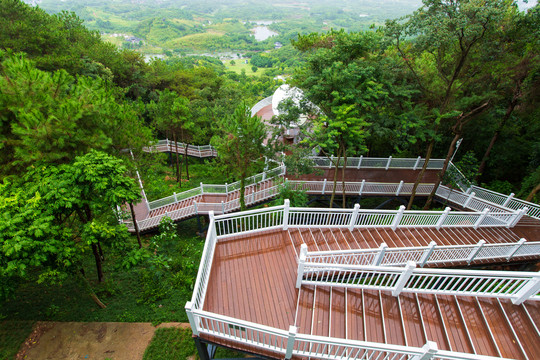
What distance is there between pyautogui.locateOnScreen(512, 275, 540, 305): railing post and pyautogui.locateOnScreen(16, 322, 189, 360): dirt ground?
9.09 m

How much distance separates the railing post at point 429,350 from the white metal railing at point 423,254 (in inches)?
89.9

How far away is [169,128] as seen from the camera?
603 inches

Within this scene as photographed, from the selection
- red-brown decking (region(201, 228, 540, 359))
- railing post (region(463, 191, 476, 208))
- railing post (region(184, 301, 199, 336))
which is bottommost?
railing post (region(463, 191, 476, 208))

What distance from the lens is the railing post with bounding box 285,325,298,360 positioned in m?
4.13

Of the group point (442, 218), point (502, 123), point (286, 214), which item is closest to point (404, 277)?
point (286, 214)

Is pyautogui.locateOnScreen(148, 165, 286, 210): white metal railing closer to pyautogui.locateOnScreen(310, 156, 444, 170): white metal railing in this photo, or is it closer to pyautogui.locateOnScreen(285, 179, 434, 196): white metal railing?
pyautogui.locateOnScreen(285, 179, 434, 196): white metal railing

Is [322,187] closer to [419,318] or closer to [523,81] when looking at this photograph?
[419,318]

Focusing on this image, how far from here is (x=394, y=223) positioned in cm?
824

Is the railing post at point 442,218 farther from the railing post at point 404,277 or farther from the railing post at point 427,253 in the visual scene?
the railing post at point 404,277

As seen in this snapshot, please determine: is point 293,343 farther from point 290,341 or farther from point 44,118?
point 44,118

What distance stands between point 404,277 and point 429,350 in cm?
161

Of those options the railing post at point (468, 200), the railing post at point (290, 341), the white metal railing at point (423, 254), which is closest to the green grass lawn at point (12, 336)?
the railing post at point (290, 341)

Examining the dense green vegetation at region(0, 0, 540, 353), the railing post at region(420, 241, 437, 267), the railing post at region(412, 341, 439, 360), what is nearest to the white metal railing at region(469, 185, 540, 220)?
the dense green vegetation at region(0, 0, 540, 353)

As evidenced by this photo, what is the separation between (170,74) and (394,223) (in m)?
26.8
